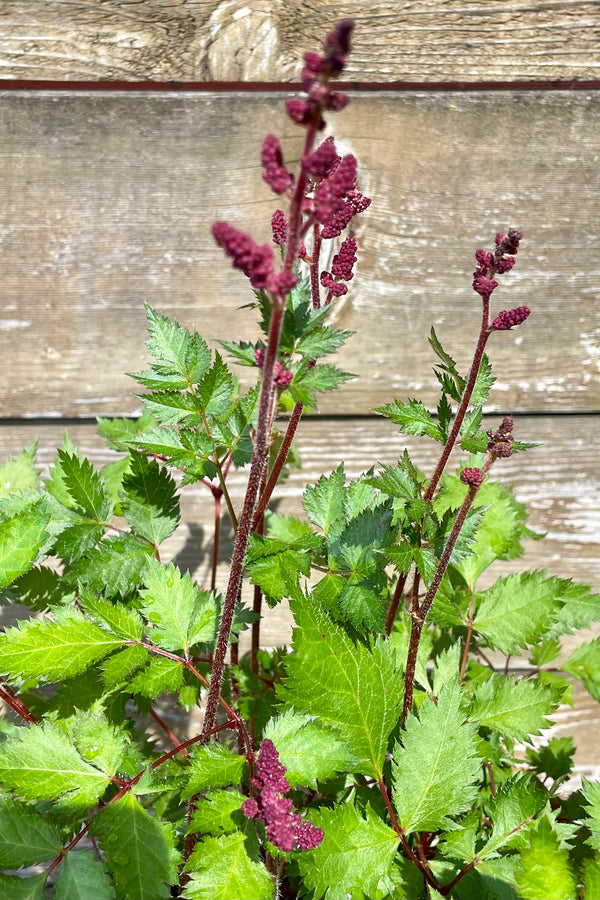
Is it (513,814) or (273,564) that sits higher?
(273,564)

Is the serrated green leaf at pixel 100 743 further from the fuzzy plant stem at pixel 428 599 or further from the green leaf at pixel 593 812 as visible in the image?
the green leaf at pixel 593 812

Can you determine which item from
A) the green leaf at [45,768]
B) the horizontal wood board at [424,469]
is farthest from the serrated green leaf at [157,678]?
the horizontal wood board at [424,469]

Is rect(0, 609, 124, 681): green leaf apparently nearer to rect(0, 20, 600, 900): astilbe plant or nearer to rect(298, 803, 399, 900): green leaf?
rect(0, 20, 600, 900): astilbe plant

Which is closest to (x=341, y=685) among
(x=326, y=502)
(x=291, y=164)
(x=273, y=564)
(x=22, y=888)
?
(x=273, y=564)

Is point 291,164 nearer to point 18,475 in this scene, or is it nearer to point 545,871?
point 18,475

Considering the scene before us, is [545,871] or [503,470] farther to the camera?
[503,470]

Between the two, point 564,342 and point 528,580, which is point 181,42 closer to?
point 564,342

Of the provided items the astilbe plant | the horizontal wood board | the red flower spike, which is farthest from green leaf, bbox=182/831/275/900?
the horizontal wood board
